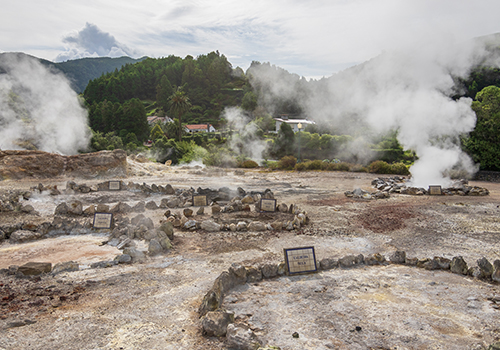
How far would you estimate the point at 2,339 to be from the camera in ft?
11.7

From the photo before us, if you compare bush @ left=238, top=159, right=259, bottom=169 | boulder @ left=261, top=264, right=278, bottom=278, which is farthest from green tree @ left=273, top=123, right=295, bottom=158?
boulder @ left=261, top=264, right=278, bottom=278

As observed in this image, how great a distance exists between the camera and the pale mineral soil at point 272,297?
3719 mm

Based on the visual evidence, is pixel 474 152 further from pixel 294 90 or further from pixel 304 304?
pixel 294 90

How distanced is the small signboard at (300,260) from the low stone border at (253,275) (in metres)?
0.15

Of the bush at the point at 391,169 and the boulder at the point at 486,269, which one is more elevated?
the bush at the point at 391,169

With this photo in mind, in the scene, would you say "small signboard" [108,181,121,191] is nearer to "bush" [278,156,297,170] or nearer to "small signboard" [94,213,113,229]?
"small signboard" [94,213,113,229]

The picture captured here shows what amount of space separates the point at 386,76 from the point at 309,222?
1967 centimetres

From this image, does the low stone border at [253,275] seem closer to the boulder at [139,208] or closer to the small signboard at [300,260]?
the small signboard at [300,260]

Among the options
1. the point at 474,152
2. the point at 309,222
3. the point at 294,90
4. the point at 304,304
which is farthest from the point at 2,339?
the point at 294,90

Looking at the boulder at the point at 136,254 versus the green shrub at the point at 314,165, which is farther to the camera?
the green shrub at the point at 314,165

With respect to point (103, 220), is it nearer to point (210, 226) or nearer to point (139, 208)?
point (139, 208)

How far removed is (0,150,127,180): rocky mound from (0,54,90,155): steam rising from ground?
403 cm

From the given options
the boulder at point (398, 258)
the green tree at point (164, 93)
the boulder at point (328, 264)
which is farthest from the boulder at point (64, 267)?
the green tree at point (164, 93)

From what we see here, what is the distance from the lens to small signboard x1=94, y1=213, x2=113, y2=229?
8663 mm
